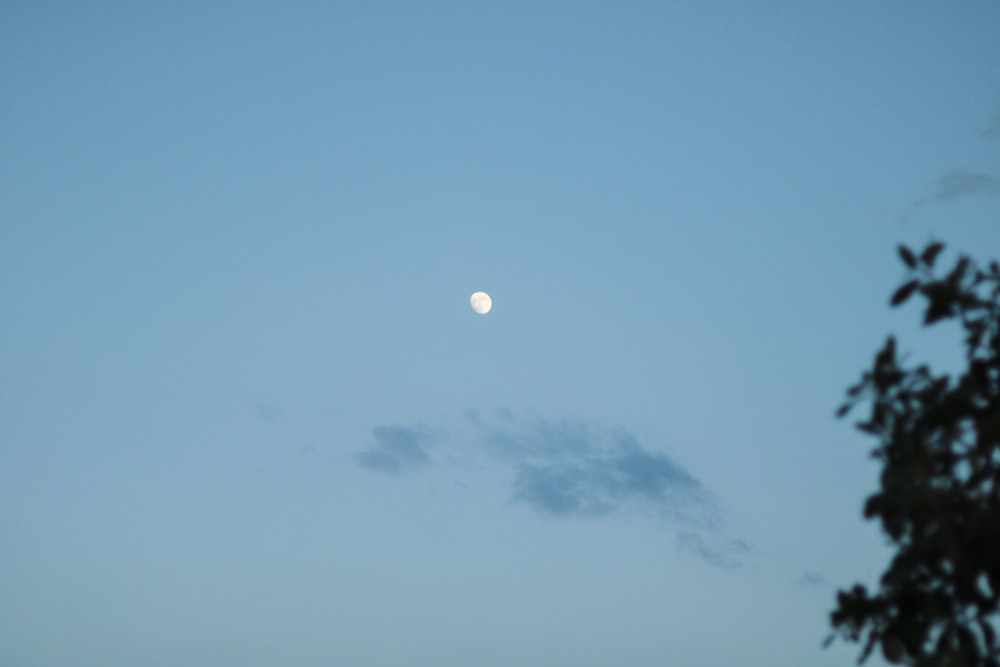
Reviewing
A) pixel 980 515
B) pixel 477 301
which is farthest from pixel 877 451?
pixel 477 301

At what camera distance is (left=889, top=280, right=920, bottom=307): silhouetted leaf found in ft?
31.2

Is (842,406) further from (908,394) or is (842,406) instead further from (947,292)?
(947,292)

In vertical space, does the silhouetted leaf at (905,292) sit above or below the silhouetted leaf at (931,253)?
below

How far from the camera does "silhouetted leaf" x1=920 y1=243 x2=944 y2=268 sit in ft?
30.7

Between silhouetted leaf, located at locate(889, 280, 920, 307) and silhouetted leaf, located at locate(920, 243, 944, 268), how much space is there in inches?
8.6

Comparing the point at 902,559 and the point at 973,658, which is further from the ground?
the point at 902,559

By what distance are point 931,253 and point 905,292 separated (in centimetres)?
43

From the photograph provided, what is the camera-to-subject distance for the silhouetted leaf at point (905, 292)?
9.51m

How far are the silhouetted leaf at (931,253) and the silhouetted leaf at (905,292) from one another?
0.72ft

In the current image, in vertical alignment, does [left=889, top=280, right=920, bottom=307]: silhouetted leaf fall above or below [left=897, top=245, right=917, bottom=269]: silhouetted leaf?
below

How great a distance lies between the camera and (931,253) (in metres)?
9.37

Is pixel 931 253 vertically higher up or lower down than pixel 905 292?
higher up

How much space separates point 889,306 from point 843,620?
2989mm

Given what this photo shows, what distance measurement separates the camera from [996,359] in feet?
31.2
